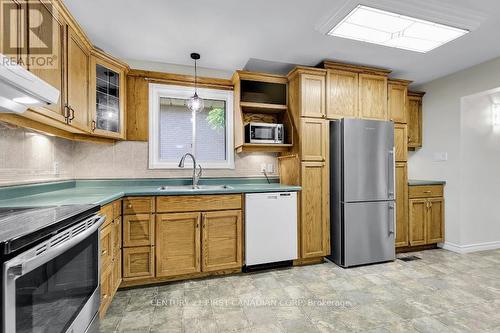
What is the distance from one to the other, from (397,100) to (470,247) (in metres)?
2.26

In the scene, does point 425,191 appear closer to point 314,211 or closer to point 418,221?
point 418,221

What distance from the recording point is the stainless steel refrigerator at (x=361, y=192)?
287cm

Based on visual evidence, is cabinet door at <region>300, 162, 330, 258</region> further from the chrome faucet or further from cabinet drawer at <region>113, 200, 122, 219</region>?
cabinet drawer at <region>113, 200, 122, 219</region>

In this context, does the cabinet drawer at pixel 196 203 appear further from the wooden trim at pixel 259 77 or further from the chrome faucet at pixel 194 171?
the wooden trim at pixel 259 77

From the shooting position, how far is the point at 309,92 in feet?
9.65

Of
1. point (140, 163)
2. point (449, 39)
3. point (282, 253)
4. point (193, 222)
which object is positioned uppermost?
point (449, 39)

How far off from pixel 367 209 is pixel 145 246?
2.48 meters

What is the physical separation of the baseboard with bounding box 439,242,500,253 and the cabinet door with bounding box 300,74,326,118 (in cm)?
263

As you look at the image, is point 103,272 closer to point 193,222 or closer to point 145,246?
point 145,246

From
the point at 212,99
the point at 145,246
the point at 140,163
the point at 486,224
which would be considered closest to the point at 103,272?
the point at 145,246

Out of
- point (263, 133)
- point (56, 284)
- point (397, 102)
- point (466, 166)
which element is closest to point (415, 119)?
point (397, 102)

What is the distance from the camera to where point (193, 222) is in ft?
8.16

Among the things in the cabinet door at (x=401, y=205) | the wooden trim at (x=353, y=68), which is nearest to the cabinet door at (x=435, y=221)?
the cabinet door at (x=401, y=205)

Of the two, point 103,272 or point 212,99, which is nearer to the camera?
point 103,272
